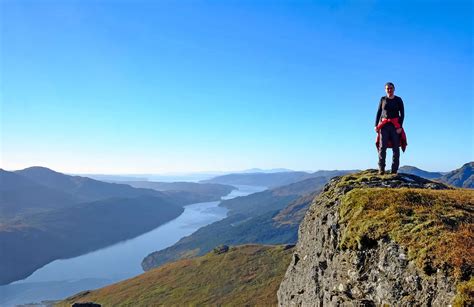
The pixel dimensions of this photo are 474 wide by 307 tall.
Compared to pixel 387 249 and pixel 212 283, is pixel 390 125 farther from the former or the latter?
pixel 212 283

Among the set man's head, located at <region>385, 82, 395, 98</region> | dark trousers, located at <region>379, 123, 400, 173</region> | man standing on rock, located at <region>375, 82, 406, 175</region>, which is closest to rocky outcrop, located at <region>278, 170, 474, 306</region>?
dark trousers, located at <region>379, 123, 400, 173</region>

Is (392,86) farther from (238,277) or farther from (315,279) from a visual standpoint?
(238,277)

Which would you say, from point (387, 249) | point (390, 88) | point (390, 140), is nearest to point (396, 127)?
point (390, 140)

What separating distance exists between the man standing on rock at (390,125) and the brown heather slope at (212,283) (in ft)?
260

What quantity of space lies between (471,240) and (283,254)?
131 m

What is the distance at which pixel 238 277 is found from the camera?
418ft

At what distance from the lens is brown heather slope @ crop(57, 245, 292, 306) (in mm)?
111125

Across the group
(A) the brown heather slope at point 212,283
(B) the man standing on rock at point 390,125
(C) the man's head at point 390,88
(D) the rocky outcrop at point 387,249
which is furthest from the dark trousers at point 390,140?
(A) the brown heather slope at point 212,283

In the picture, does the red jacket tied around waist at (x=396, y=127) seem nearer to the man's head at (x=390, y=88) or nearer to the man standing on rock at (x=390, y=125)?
the man standing on rock at (x=390, y=125)

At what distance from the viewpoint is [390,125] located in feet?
73.9

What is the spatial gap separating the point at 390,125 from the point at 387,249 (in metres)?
9.87

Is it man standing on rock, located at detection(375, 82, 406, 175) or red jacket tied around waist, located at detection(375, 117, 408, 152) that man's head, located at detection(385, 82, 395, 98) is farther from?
red jacket tied around waist, located at detection(375, 117, 408, 152)

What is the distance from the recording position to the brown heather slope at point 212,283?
365ft

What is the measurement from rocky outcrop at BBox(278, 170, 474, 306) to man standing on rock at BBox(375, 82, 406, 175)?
1552 millimetres
